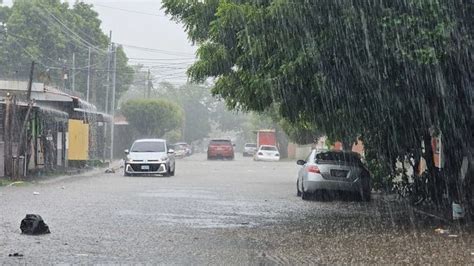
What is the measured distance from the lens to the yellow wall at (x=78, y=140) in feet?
112

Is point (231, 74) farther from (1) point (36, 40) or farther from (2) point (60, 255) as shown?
(1) point (36, 40)

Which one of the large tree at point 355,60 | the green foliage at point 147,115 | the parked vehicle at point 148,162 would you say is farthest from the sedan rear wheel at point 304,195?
the green foliage at point 147,115

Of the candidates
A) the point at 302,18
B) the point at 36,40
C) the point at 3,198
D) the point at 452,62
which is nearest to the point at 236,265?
the point at 302,18

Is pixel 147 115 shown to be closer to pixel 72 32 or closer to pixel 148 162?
pixel 72 32

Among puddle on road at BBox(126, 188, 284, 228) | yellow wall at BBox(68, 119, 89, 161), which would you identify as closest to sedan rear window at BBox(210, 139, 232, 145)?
yellow wall at BBox(68, 119, 89, 161)

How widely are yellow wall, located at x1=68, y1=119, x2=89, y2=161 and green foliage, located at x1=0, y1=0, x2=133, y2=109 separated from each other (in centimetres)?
1612

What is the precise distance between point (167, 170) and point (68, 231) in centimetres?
1866

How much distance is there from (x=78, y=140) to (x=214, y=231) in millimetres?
23010

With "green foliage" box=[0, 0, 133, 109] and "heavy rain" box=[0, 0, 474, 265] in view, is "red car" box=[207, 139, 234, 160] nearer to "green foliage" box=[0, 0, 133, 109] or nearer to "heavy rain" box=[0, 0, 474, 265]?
"green foliage" box=[0, 0, 133, 109]

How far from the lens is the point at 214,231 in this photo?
1285 centimetres

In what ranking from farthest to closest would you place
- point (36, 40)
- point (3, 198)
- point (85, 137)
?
point (36, 40), point (85, 137), point (3, 198)

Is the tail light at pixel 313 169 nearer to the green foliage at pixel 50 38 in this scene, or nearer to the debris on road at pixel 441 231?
the debris on road at pixel 441 231

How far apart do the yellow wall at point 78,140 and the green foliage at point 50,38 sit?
16.1 meters

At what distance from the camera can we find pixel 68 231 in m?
12.3
